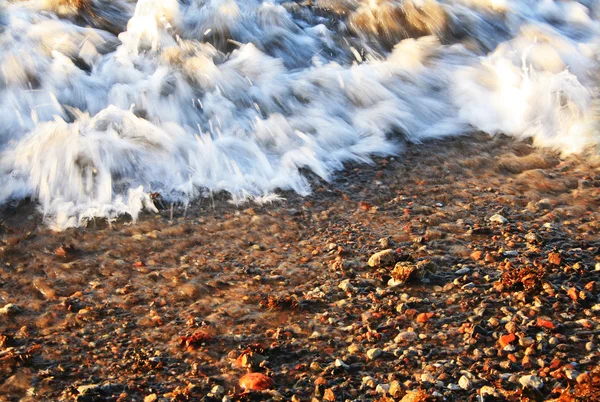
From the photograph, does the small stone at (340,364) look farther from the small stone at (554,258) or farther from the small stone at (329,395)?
the small stone at (554,258)

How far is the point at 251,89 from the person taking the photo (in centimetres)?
519

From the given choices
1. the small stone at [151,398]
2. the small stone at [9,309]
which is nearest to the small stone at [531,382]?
the small stone at [151,398]

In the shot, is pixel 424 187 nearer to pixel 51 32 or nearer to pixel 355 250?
pixel 355 250

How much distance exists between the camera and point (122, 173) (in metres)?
4.18

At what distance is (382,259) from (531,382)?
3.50 feet

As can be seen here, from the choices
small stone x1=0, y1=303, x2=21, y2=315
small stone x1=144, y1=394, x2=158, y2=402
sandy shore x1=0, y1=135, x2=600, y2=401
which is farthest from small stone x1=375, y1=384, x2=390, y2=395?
small stone x1=0, y1=303, x2=21, y2=315

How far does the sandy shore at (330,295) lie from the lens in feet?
8.29

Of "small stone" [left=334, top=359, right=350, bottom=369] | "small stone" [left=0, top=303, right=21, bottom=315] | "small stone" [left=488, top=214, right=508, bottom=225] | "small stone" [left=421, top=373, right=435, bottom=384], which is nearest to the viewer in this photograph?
"small stone" [left=421, top=373, right=435, bottom=384]

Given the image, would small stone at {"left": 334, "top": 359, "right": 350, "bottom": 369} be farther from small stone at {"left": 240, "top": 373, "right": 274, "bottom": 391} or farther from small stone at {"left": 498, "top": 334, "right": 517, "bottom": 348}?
small stone at {"left": 498, "top": 334, "right": 517, "bottom": 348}

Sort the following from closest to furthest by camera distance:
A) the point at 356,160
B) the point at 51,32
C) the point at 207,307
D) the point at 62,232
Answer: the point at 207,307, the point at 62,232, the point at 356,160, the point at 51,32

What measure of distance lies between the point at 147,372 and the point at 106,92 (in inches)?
118

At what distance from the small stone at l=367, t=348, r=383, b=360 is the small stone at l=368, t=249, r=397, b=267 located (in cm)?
68

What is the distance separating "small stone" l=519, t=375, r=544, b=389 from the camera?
94.0 inches

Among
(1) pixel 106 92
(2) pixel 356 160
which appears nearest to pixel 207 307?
(2) pixel 356 160
